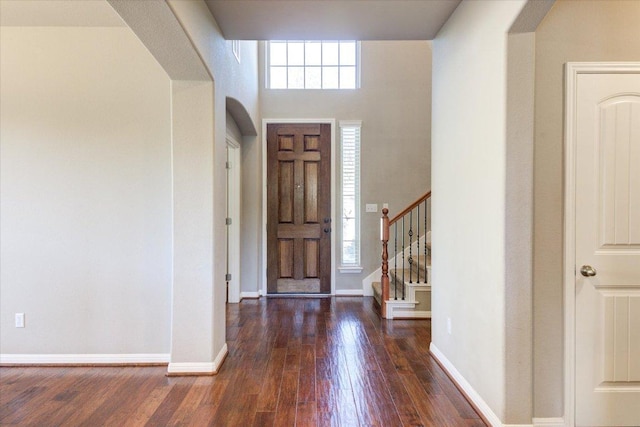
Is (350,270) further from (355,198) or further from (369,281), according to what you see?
(355,198)

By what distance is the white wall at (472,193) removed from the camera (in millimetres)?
1876

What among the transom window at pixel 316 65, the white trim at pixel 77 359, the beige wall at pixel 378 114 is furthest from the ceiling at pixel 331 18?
the white trim at pixel 77 359

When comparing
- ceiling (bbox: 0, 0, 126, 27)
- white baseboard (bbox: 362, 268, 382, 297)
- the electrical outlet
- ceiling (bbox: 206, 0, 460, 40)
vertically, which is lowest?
white baseboard (bbox: 362, 268, 382, 297)

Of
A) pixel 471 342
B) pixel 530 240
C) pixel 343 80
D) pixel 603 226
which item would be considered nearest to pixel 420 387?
pixel 471 342

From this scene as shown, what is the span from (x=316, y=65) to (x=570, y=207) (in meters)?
4.08

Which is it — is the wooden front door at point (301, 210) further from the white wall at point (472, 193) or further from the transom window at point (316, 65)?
the white wall at point (472, 193)

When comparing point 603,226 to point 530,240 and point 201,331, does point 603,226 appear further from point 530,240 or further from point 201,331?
point 201,331

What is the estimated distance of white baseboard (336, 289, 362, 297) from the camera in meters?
4.98

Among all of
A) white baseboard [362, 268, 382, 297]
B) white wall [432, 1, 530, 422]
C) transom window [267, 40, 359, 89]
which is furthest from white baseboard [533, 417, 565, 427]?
transom window [267, 40, 359, 89]

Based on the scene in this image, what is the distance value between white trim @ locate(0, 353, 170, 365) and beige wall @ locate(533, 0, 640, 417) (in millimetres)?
2605

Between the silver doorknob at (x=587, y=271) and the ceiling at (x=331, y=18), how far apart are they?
182cm

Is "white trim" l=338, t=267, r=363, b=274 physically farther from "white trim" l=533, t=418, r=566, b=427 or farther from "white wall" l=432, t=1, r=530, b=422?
"white trim" l=533, t=418, r=566, b=427

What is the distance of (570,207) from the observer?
1872mm

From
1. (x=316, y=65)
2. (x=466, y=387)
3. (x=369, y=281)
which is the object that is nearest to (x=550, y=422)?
(x=466, y=387)
